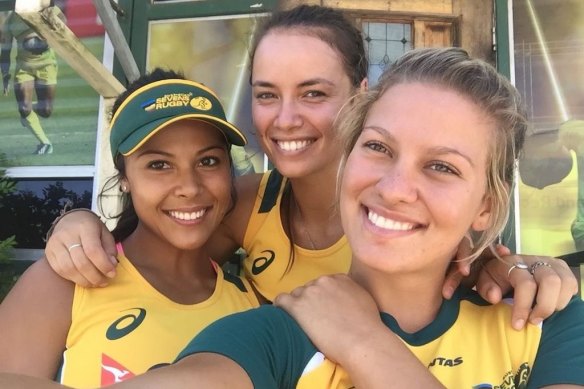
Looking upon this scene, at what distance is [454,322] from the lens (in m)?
1.36

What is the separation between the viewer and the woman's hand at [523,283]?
4.41ft

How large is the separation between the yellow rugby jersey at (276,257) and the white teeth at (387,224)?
2.53 feet

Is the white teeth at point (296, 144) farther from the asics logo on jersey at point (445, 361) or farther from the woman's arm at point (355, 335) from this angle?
the asics logo on jersey at point (445, 361)

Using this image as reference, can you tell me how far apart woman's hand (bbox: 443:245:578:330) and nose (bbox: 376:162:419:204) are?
0.31m

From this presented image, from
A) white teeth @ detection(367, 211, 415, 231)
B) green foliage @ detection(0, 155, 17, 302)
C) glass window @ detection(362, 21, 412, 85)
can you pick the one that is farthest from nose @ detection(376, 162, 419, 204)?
green foliage @ detection(0, 155, 17, 302)

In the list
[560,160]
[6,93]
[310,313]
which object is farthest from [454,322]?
[6,93]

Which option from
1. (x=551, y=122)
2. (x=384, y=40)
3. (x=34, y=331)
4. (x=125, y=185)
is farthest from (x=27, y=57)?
(x=551, y=122)

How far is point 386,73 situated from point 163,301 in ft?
2.97

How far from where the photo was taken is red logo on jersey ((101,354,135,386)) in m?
1.53

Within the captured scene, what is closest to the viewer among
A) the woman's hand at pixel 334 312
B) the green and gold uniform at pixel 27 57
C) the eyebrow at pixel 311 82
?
the woman's hand at pixel 334 312

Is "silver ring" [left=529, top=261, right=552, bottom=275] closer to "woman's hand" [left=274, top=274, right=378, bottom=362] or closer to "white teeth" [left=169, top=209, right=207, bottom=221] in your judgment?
"woman's hand" [left=274, top=274, right=378, bottom=362]

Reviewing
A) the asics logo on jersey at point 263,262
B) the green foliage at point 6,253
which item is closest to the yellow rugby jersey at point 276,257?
the asics logo on jersey at point 263,262

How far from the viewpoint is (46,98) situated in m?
4.16

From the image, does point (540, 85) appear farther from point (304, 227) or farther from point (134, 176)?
point (134, 176)
